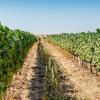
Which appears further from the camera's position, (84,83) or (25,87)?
(84,83)

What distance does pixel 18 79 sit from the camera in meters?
25.0

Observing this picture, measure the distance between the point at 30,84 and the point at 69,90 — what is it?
3.83 m

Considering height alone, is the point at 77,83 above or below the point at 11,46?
below

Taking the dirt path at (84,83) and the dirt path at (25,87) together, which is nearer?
the dirt path at (84,83)

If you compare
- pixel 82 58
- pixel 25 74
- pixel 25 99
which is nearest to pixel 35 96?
pixel 25 99

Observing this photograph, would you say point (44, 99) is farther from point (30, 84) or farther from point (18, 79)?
point (18, 79)

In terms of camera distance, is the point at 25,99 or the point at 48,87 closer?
the point at 25,99

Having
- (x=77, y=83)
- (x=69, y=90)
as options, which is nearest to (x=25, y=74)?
(x=77, y=83)

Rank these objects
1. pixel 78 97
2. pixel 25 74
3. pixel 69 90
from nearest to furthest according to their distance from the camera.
A: pixel 78 97 → pixel 69 90 → pixel 25 74

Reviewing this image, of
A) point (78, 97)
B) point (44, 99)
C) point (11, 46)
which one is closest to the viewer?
point (44, 99)

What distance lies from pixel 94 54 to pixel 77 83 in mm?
6939

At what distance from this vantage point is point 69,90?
64.4ft

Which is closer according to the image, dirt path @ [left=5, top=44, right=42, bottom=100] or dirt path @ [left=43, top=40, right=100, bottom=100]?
dirt path @ [left=43, top=40, right=100, bottom=100]

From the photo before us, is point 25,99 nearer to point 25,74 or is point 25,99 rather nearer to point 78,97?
point 78,97
